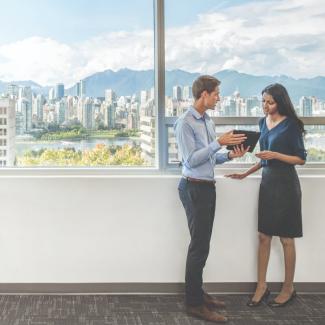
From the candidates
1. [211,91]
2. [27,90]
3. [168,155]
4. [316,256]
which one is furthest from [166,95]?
[316,256]

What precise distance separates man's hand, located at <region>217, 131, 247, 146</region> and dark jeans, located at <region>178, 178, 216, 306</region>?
28 centimetres

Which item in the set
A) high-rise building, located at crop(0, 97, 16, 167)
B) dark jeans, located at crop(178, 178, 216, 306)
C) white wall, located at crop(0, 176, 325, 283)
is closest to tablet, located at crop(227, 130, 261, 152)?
dark jeans, located at crop(178, 178, 216, 306)

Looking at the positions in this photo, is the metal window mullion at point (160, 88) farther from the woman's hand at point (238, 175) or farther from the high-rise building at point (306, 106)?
the high-rise building at point (306, 106)

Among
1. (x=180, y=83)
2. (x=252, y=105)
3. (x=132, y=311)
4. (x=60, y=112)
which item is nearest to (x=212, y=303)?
(x=132, y=311)

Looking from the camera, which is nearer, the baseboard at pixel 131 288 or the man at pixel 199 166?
the man at pixel 199 166

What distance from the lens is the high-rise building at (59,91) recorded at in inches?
149

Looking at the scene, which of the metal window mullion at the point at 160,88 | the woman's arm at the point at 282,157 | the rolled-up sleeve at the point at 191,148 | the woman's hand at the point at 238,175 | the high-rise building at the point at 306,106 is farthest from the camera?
the high-rise building at the point at 306,106

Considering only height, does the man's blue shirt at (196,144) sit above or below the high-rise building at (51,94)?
below

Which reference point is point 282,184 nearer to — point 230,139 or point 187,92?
point 230,139

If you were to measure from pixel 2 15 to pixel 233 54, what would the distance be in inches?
64.9

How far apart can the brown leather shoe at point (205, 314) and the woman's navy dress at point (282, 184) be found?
625 millimetres

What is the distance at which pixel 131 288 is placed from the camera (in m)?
3.64

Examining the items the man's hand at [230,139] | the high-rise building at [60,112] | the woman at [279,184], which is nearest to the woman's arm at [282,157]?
the woman at [279,184]

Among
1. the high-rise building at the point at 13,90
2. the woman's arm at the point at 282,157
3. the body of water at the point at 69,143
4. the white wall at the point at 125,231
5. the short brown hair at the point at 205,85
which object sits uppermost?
the high-rise building at the point at 13,90
